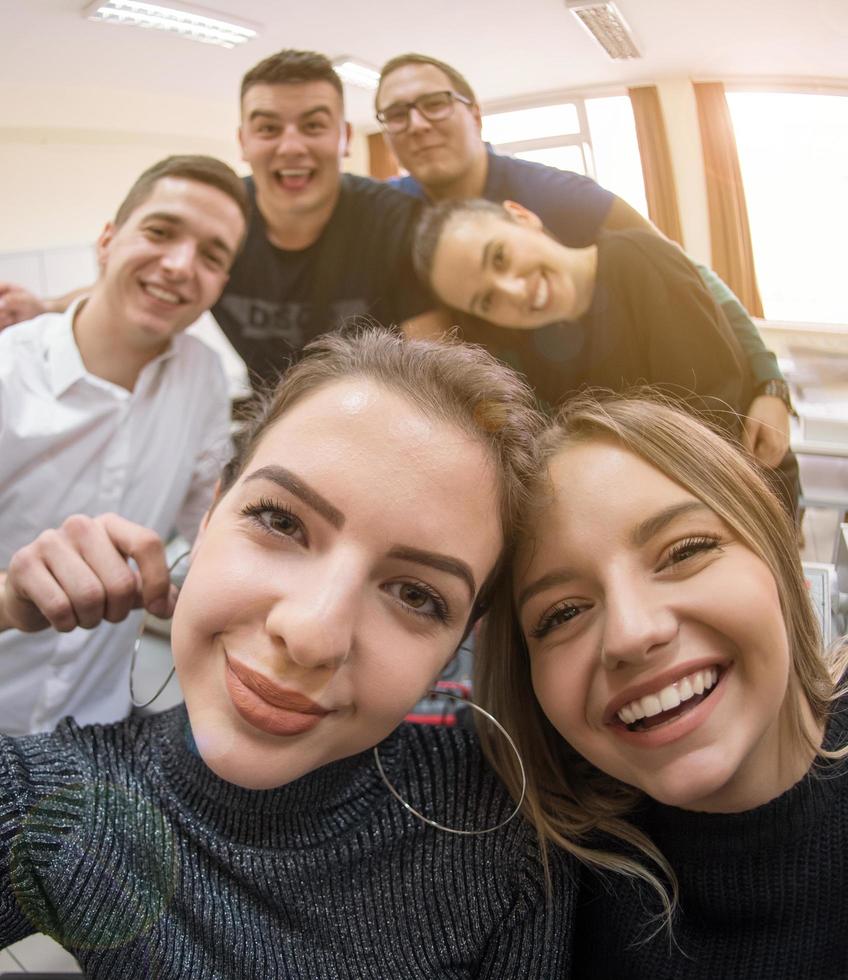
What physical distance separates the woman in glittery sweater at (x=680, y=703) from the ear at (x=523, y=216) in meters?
0.22

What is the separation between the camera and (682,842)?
0.90 meters

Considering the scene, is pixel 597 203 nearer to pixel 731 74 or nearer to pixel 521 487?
pixel 731 74

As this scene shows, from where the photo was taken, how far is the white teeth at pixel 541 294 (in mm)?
954

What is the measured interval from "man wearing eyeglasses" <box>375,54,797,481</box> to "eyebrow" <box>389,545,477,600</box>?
0.39 metres

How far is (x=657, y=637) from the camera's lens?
2.56ft

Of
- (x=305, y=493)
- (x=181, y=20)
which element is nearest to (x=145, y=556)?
(x=305, y=493)

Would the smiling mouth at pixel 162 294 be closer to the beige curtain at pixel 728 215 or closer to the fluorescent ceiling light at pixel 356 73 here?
the fluorescent ceiling light at pixel 356 73

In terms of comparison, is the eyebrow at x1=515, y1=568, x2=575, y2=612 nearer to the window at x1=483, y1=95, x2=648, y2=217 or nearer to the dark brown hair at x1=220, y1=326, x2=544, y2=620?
the dark brown hair at x1=220, y1=326, x2=544, y2=620

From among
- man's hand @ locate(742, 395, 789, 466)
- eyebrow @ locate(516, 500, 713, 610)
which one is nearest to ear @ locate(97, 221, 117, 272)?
eyebrow @ locate(516, 500, 713, 610)

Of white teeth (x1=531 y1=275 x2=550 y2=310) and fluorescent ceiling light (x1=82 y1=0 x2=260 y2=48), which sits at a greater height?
fluorescent ceiling light (x1=82 y1=0 x2=260 y2=48)

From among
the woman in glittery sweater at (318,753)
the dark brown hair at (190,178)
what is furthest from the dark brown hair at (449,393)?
the dark brown hair at (190,178)

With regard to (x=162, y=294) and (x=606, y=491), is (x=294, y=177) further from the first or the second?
(x=606, y=491)

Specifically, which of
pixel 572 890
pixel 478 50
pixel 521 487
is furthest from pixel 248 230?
pixel 572 890

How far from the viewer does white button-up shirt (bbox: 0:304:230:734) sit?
3.24 feet
